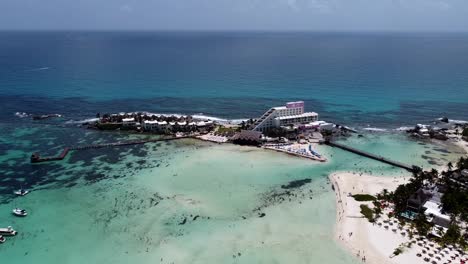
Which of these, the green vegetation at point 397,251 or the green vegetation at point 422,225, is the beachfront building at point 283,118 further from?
A: the green vegetation at point 397,251

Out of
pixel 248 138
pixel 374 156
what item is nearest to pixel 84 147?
pixel 248 138

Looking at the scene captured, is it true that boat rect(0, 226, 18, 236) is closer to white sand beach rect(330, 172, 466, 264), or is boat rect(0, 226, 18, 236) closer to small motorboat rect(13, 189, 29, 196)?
small motorboat rect(13, 189, 29, 196)

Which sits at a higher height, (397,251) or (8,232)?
(397,251)

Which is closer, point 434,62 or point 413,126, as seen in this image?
point 413,126

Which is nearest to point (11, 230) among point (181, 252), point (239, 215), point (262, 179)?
point (181, 252)

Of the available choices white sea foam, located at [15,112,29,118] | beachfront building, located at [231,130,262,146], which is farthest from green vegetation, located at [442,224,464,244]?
white sea foam, located at [15,112,29,118]

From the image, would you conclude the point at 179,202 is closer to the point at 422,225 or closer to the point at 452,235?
the point at 422,225

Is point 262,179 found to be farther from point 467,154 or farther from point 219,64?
point 219,64
